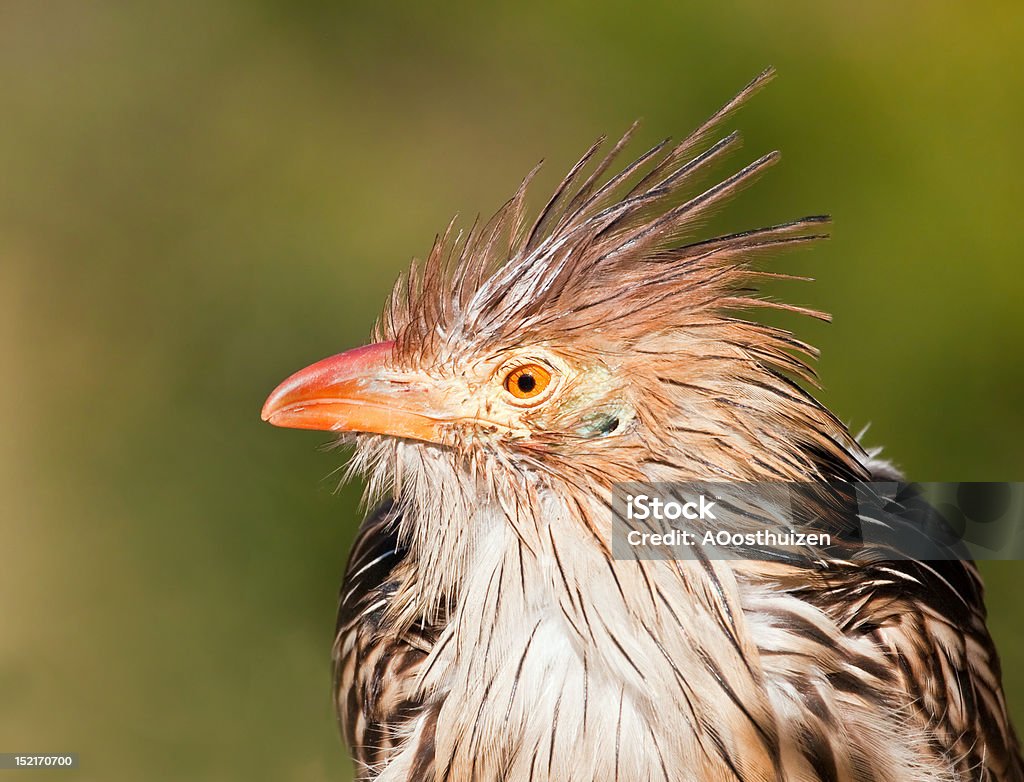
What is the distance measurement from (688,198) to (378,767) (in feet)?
4.25

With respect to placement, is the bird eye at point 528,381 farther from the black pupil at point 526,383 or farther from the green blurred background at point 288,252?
the green blurred background at point 288,252

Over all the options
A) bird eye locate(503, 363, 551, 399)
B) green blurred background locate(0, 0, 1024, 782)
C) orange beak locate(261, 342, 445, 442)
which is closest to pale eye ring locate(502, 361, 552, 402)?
bird eye locate(503, 363, 551, 399)

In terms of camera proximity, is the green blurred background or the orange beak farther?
the green blurred background

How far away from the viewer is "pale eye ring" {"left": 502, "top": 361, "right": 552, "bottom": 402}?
204 centimetres

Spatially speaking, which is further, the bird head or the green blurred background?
the green blurred background

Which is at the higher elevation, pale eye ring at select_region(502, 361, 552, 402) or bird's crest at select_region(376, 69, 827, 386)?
bird's crest at select_region(376, 69, 827, 386)

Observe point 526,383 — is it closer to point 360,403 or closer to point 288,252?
point 360,403

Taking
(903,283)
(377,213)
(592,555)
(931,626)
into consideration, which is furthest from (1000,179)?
(592,555)

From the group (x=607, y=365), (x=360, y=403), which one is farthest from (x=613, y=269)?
(x=360, y=403)

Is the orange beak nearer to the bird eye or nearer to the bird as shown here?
the bird

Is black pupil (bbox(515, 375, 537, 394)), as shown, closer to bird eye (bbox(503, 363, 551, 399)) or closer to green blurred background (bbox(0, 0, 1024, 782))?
bird eye (bbox(503, 363, 551, 399))

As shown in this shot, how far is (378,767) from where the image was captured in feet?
7.85

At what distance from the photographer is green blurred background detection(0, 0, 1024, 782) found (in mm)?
4297

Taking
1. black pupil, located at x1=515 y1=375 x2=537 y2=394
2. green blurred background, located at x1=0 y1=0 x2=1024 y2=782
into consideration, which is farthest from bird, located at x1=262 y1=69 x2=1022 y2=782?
green blurred background, located at x1=0 y1=0 x2=1024 y2=782
